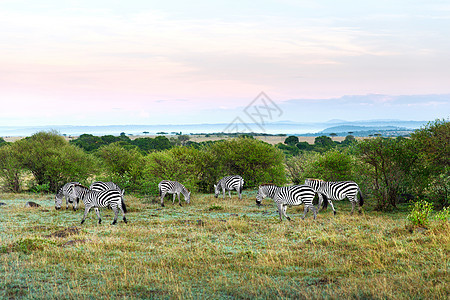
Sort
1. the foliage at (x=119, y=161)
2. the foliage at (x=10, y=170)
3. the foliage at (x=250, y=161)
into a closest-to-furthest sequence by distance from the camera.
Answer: the foliage at (x=119, y=161), the foliage at (x=250, y=161), the foliage at (x=10, y=170)

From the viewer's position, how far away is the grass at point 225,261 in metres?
8.16

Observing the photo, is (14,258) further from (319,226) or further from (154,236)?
(319,226)

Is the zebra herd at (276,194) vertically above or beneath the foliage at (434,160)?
beneath

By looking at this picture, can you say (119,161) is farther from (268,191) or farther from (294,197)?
(294,197)

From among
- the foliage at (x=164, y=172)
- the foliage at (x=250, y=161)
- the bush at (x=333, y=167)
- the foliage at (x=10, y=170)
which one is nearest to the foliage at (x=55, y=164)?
the foliage at (x=10, y=170)


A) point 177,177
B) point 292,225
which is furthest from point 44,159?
point 292,225

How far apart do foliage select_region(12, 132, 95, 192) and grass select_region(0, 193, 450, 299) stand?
1856 cm

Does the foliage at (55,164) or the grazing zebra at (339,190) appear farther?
the foliage at (55,164)

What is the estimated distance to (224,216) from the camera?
20.0 m

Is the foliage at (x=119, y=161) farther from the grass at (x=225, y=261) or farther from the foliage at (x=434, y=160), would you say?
the foliage at (x=434, y=160)

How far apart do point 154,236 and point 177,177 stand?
14480 mm

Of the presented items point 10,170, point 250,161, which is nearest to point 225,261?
point 250,161

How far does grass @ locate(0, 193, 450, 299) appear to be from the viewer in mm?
8164

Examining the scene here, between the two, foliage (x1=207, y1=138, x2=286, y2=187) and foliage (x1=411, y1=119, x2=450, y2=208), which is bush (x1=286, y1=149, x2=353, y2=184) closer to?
foliage (x1=411, y1=119, x2=450, y2=208)
